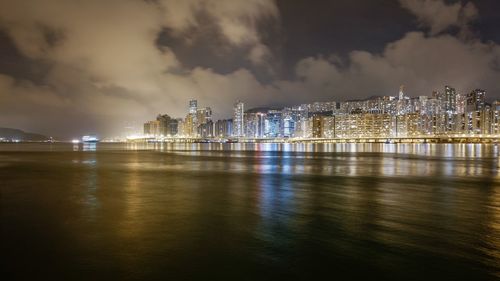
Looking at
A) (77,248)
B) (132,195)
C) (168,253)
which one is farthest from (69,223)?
(132,195)

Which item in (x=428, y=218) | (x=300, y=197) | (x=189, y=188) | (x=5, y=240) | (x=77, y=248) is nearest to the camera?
(x=77, y=248)

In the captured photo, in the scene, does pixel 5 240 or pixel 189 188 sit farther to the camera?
pixel 189 188

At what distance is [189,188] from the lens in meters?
23.8

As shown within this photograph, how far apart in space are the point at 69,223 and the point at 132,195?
6830 mm

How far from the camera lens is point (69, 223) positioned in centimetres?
1380

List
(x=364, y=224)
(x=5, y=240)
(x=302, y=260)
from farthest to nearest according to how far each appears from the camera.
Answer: (x=364, y=224) < (x=5, y=240) < (x=302, y=260)

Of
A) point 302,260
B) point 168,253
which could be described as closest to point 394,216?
point 302,260

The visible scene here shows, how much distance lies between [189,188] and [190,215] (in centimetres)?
867

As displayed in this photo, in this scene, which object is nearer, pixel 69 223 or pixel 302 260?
pixel 302 260

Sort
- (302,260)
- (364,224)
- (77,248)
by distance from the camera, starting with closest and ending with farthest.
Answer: (302,260), (77,248), (364,224)

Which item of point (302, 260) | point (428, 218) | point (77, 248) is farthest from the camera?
point (428, 218)

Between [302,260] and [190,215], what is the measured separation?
6453 mm

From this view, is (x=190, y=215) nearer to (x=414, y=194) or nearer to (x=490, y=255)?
(x=490, y=255)

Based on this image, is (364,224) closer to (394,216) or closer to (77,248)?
(394,216)
